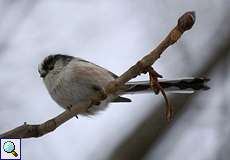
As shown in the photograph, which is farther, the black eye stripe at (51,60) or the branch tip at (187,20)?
the black eye stripe at (51,60)

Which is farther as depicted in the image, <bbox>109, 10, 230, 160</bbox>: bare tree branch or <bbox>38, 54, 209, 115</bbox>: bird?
<bbox>38, 54, 209, 115</bbox>: bird

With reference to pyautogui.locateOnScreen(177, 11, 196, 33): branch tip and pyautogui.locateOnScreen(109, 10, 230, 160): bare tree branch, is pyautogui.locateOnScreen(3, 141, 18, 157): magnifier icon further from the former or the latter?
pyautogui.locateOnScreen(177, 11, 196, 33): branch tip

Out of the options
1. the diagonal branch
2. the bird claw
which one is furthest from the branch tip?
the bird claw

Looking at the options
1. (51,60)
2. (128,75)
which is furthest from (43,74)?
(128,75)

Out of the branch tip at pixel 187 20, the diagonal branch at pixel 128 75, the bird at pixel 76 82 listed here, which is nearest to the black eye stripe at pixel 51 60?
the bird at pixel 76 82

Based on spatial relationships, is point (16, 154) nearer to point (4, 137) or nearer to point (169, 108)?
point (4, 137)

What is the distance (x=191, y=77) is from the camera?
1204 mm

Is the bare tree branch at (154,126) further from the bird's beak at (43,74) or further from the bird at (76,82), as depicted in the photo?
the bird's beak at (43,74)

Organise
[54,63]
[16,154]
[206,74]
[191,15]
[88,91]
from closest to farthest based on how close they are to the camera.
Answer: [191,15]
[206,74]
[16,154]
[88,91]
[54,63]

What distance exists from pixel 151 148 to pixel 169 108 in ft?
0.39

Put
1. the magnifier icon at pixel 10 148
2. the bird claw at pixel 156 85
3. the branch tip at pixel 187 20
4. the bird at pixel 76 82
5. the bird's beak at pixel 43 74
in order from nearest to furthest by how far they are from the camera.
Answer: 1. the branch tip at pixel 187 20
2. the bird claw at pixel 156 85
3. the magnifier icon at pixel 10 148
4. the bird at pixel 76 82
5. the bird's beak at pixel 43 74

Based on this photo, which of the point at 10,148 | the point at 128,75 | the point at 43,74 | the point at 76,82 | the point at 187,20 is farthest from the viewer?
the point at 43,74

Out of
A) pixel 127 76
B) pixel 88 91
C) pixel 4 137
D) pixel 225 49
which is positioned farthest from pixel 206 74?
pixel 88 91

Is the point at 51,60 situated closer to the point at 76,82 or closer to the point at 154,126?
the point at 76,82
